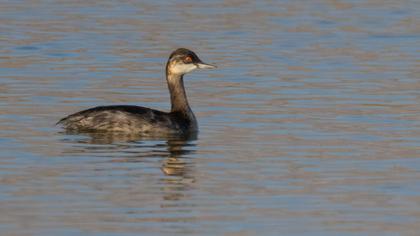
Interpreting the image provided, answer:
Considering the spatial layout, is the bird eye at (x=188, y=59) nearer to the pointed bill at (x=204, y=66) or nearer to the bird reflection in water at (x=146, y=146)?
the pointed bill at (x=204, y=66)

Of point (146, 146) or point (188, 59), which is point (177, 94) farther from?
point (146, 146)

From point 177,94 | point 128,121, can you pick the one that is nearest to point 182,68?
point 177,94

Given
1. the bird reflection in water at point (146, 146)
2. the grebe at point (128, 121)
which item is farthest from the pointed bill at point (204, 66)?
the bird reflection in water at point (146, 146)

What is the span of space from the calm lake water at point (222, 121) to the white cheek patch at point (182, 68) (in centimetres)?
82

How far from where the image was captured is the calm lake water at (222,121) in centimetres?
1512

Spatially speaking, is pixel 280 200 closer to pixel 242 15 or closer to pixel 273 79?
pixel 273 79

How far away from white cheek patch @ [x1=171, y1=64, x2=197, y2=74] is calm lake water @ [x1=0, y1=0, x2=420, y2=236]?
32.3 inches

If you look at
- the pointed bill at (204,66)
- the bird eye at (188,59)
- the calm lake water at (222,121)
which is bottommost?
the calm lake water at (222,121)

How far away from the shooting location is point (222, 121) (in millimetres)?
22344

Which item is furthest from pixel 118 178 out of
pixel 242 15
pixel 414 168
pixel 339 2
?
pixel 339 2

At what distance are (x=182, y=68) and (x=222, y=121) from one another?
1.10 meters

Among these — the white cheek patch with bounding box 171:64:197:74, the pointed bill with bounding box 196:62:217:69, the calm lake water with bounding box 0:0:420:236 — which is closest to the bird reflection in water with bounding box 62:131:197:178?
the calm lake water with bounding box 0:0:420:236

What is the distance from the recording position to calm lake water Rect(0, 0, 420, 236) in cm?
1512

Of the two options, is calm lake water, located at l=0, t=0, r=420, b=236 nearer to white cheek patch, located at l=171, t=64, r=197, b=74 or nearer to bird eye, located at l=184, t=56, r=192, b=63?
white cheek patch, located at l=171, t=64, r=197, b=74
